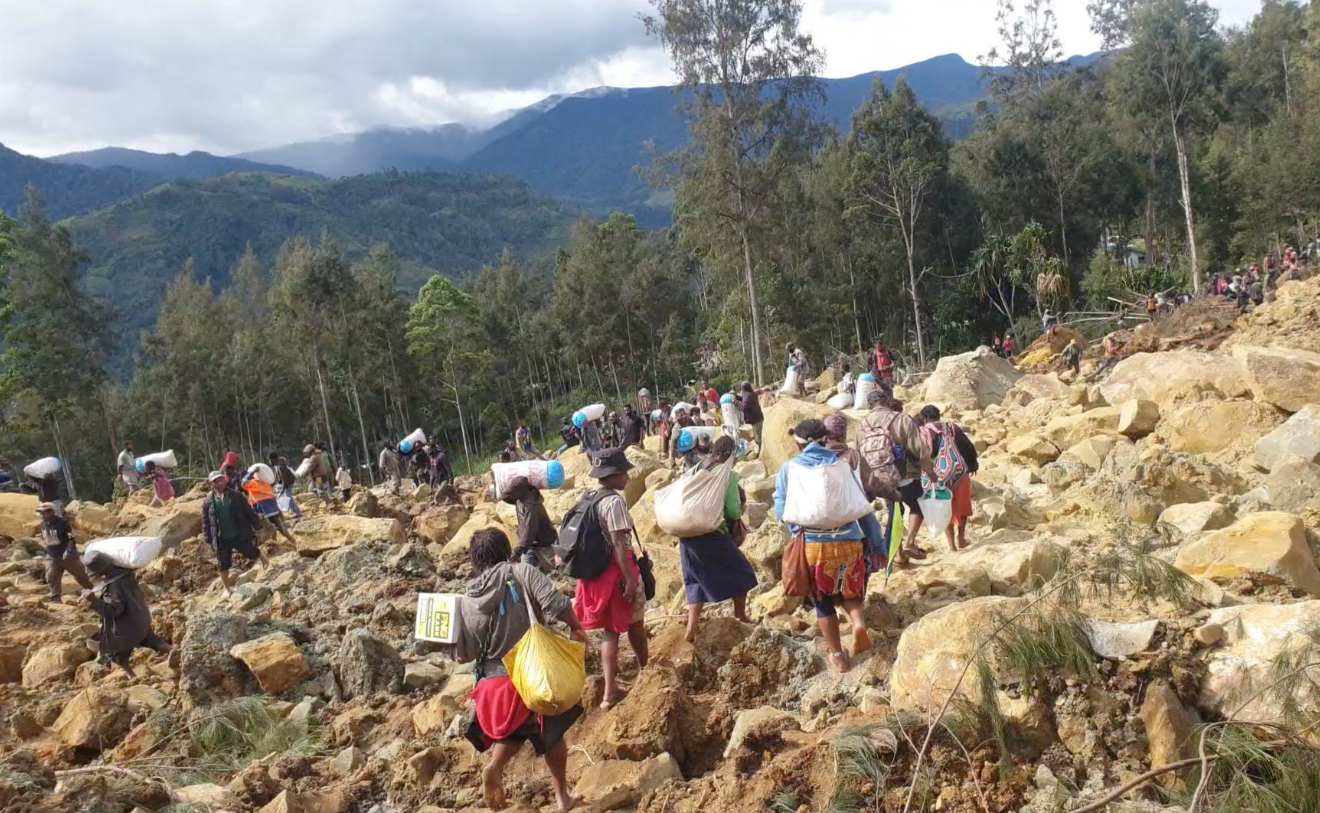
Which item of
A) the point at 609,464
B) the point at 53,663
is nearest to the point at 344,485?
the point at 53,663

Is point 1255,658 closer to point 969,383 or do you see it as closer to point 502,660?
point 502,660

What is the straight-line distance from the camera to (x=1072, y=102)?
3306cm

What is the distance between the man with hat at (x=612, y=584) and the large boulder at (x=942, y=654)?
1.42m

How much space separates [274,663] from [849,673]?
12.4 feet

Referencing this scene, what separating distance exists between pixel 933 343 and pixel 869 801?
2699 centimetres

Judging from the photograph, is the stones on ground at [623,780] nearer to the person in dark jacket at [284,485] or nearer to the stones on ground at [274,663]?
the stones on ground at [274,663]

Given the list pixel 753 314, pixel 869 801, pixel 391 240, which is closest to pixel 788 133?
pixel 753 314

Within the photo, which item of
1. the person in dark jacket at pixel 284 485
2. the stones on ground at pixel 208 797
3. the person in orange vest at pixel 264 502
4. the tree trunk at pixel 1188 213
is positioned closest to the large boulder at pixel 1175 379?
the stones on ground at pixel 208 797

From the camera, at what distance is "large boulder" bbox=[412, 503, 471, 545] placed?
32.6 feet

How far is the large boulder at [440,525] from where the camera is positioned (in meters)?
9.94

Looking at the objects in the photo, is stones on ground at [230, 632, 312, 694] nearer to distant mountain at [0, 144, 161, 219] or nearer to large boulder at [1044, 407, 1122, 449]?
large boulder at [1044, 407, 1122, 449]

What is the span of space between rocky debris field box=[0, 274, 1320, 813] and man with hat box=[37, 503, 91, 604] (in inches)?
14.0

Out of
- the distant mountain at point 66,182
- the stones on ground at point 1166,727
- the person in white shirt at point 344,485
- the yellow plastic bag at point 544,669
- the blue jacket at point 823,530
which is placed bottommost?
the person in white shirt at point 344,485

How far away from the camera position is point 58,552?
344 inches
